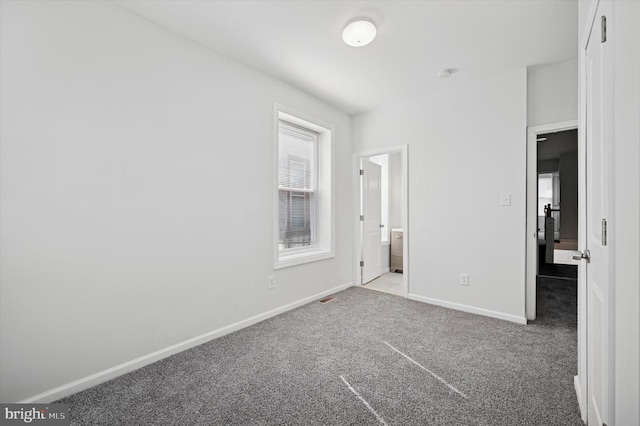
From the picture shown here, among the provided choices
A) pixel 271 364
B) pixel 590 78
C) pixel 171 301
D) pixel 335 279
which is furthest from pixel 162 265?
pixel 590 78

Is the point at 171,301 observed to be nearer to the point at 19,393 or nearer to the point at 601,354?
the point at 19,393

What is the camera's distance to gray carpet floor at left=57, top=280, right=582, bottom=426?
1.54 meters

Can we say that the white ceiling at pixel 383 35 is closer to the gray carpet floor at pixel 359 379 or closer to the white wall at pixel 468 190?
the white wall at pixel 468 190

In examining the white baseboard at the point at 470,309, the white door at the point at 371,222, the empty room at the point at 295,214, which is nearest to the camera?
the empty room at the point at 295,214

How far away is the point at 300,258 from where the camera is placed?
337 cm

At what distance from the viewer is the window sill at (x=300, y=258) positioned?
3.14m

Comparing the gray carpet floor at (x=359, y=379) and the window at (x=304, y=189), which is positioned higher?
the window at (x=304, y=189)

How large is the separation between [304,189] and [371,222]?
4.55ft

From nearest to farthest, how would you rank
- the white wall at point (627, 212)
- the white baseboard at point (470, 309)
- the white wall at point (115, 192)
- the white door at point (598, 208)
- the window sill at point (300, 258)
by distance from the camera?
the white wall at point (627, 212) < the white door at point (598, 208) < the white wall at point (115, 192) < the white baseboard at point (470, 309) < the window sill at point (300, 258)

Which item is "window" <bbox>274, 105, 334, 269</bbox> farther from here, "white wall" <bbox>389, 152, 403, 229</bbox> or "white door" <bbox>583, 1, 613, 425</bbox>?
"white door" <bbox>583, 1, 613, 425</bbox>

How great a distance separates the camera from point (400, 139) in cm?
371

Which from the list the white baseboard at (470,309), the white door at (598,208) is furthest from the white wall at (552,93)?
the white baseboard at (470,309)

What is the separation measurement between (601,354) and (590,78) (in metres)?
1.27

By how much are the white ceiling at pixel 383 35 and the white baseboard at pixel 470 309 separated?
2.52 metres
